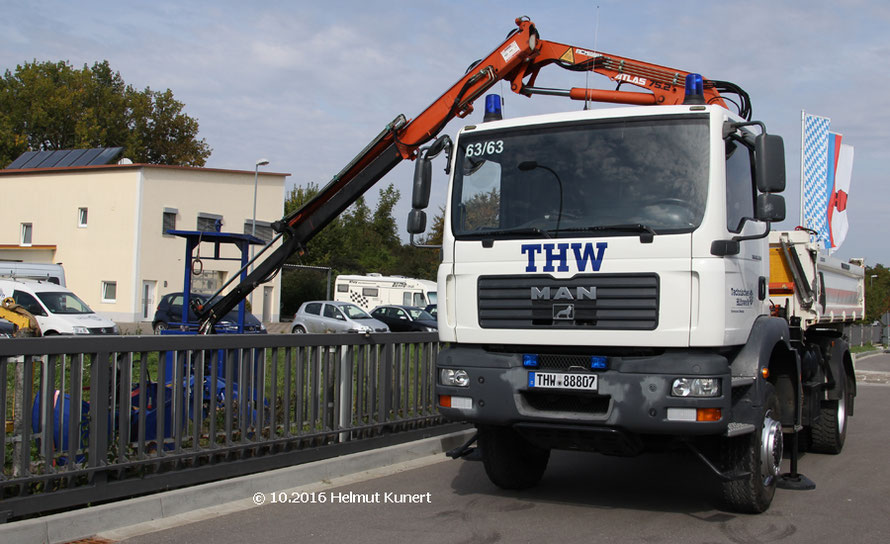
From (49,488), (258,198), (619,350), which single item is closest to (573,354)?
(619,350)

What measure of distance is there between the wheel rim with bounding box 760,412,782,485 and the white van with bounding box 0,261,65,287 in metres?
28.0

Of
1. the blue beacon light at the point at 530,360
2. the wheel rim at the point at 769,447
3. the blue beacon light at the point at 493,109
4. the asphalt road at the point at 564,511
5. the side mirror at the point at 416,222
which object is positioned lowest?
the asphalt road at the point at 564,511

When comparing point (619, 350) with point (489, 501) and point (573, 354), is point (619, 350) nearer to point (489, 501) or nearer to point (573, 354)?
point (573, 354)

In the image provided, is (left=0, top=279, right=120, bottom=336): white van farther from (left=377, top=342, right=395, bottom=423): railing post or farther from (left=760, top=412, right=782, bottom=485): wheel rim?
(left=760, top=412, right=782, bottom=485): wheel rim

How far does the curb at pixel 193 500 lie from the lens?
5449mm

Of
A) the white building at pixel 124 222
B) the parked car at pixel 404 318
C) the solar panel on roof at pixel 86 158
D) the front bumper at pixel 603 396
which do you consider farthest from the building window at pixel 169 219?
the front bumper at pixel 603 396

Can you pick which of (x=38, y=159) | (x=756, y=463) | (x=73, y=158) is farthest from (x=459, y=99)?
(x=38, y=159)

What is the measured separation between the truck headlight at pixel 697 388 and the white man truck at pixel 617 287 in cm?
2

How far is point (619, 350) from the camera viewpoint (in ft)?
20.6

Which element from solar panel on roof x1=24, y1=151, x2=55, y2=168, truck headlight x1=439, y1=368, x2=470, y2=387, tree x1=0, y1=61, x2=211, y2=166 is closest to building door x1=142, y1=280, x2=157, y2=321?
solar panel on roof x1=24, y1=151, x2=55, y2=168

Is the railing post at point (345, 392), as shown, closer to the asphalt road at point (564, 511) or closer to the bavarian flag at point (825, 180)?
the asphalt road at point (564, 511)

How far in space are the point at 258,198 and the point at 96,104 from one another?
28114 mm

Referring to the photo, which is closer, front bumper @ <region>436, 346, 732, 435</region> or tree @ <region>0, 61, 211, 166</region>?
front bumper @ <region>436, 346, 732, 435</region>

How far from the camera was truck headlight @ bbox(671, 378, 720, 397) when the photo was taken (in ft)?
19.2
